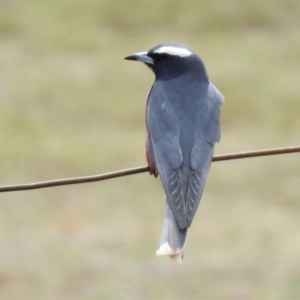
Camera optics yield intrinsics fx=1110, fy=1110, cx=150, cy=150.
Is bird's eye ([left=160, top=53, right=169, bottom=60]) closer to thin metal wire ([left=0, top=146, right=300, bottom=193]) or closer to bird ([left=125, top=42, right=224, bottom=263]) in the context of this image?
bird ([left=125, top=42, right=224, bottom=263])

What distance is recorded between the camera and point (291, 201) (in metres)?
13.4

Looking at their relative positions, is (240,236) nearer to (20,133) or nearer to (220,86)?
(20,133)

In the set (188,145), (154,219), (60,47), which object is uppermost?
(188,145)

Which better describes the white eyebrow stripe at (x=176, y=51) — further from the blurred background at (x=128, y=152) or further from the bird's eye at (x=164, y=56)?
the blurred background at (x=128, y=152)

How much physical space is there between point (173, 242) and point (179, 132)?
887 mm

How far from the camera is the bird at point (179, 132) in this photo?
6.66m

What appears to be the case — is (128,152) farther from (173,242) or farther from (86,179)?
(86,179)

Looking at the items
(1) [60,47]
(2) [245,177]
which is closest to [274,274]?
(2) [245,177]

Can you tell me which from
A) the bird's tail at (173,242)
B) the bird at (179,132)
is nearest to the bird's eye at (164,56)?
the bird at (179,132)

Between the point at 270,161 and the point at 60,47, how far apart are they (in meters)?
7.32

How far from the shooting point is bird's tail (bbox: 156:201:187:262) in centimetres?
657

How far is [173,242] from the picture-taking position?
6.58 meters

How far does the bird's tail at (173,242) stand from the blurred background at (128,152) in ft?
13.7

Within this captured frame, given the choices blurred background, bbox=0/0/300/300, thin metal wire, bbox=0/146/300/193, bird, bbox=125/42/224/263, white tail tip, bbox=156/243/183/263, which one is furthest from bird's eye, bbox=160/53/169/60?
blurred background, bbox=0/0/300/300
